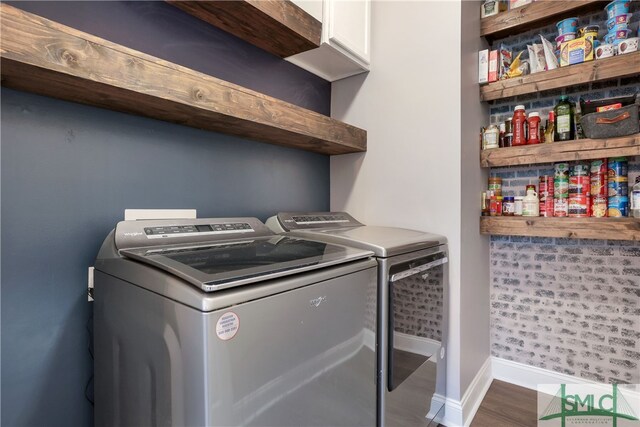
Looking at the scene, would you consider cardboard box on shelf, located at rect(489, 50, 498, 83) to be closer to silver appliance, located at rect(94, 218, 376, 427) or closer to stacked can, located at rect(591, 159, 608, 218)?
stacked can, located at rect(591, 159, 608, 218)

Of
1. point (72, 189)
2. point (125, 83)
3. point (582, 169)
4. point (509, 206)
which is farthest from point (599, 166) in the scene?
point (72, 189)

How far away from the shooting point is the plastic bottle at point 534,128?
79.4 inches

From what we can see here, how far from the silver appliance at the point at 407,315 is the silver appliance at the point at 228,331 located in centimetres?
9

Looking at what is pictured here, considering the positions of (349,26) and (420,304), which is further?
(349,26)

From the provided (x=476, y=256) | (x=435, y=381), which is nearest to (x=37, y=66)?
(x=435, y=381)

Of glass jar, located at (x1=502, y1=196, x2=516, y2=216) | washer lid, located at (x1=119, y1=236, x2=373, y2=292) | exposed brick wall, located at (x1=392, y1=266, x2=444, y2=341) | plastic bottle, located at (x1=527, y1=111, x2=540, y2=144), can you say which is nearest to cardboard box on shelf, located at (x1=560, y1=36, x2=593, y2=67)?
plastic bottle, located at (x1=527, y1=111, x2=540, y2=144)

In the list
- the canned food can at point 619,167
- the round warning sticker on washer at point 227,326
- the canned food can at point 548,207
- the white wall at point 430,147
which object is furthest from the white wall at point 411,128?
the round warning sticker on washer at point 227,326

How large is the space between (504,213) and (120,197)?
2.18 metres

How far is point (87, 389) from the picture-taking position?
1.26 metres

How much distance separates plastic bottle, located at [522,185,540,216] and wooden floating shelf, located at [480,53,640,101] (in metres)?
0.61

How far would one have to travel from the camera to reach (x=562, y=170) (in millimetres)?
2004

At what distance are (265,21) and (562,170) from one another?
75.0 inches

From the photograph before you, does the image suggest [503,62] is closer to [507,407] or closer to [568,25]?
[568,25]

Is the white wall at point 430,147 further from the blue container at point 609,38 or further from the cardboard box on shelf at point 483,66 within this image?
the blue container at point 609,38
